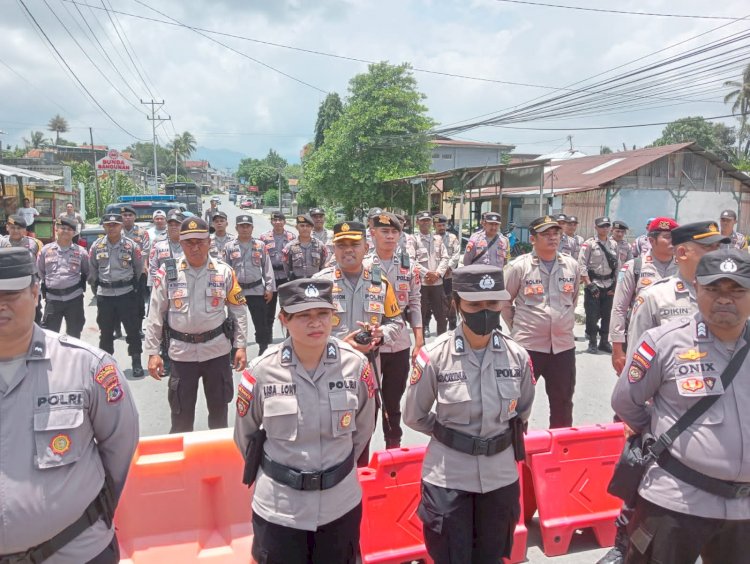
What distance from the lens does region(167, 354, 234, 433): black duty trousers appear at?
4.21 m

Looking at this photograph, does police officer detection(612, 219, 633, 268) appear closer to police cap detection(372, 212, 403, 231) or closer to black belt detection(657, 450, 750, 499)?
police cap detection(372, 212, 403, 231)

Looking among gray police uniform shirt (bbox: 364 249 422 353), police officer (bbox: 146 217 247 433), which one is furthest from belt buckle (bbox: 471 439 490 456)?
gray police uniform shirt (bbox: 364 249 422 353)

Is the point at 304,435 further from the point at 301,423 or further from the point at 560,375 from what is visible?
the point at 560,375

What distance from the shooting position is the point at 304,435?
2.37m

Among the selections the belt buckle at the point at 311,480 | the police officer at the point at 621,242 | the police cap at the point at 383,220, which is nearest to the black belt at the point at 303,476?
the belt buckle at the point at 311,480

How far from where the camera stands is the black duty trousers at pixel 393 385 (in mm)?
4492

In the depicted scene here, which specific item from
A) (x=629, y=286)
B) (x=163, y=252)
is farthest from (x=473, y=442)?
(x=163, y=252)

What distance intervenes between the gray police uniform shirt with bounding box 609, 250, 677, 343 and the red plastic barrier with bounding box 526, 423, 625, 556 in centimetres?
120

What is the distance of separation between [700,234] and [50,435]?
3.64 m

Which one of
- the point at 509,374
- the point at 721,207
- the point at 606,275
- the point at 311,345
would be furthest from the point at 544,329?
the point at 721,207

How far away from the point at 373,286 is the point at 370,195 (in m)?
24.9

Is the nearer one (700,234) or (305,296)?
(305,296)

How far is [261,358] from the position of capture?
98.8 inches

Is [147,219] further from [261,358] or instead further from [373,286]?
[261,358]
